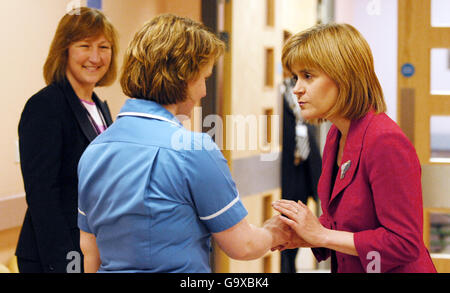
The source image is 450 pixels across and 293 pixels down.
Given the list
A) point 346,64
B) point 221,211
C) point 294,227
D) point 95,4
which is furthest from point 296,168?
point 221,211

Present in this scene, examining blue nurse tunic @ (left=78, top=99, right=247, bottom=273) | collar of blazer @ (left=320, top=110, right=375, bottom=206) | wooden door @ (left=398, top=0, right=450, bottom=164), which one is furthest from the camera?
wooden door @ (left=398, top=0, right=450, bottom=164)

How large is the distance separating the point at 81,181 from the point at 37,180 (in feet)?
1.82

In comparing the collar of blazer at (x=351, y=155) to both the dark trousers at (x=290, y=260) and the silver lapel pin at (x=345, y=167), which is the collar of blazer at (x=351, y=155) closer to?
the silver lapel pin at (x=345, y=167)

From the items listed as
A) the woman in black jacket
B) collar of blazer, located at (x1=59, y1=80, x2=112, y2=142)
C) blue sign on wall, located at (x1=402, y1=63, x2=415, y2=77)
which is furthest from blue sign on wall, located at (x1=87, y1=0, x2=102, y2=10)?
A: blue sign on wall, located at (x1=402, y1=63, x2=415, y2=77)

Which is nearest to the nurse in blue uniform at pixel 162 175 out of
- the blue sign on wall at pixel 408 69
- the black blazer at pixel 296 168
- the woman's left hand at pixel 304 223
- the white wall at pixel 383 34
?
the woman's left hand at pixel 304 223

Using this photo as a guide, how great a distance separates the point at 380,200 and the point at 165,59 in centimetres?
62

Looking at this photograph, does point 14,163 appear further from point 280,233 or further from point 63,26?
point 280,233

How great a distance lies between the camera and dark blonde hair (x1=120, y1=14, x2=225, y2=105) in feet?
4.57

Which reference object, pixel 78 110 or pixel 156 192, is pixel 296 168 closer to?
pixel 78 110

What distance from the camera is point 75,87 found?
6.70ft

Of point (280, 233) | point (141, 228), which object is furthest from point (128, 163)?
point (280, 233)

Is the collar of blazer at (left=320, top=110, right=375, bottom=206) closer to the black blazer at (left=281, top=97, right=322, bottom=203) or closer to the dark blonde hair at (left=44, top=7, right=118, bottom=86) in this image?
the dark blonde hair at (left=44, top=7, right=118, bottom=86)

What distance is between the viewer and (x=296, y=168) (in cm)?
369

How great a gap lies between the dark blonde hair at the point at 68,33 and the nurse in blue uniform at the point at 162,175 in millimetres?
654
